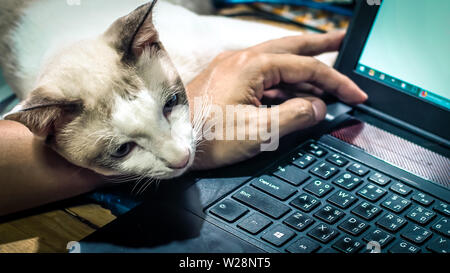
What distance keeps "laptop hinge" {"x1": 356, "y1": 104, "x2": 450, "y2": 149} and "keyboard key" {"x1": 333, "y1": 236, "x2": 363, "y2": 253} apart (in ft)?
0.80

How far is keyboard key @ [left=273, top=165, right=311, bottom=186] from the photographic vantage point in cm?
52

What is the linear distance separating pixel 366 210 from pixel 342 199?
0.10ft

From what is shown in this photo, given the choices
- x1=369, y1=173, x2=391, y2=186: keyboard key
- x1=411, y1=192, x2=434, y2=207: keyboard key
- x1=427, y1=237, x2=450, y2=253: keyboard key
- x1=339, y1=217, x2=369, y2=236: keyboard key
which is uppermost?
x1=411, y1=192, x2=434, y2=207: keyboard key

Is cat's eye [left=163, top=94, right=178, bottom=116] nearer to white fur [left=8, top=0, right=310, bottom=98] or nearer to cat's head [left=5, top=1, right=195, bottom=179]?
cat's head [left=5, top=1, right=195, bottom=179]

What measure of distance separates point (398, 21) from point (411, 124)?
15 centimetres

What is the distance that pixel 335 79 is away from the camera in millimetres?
626

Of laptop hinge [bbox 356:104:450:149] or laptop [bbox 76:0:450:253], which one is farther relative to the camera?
laptop hinge [bbox 356:104:450:149]

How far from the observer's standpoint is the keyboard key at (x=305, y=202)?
482 millimetres

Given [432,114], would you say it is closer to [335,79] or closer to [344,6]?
[335,79]

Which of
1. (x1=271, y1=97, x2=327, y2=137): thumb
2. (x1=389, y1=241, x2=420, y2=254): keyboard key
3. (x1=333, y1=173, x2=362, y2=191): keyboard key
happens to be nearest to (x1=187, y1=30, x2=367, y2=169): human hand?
(x1=271, y1=97, x2=327, y2=137): thumb

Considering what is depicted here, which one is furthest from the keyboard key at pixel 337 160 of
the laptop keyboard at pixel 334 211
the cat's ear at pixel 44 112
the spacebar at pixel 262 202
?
the cat's ear at pixel 44 112
